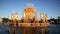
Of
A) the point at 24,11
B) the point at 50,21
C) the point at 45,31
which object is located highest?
the point at 24,11

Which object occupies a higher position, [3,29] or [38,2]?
[38,2]

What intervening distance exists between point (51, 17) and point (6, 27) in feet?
2.69

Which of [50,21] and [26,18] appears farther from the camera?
[26,18]

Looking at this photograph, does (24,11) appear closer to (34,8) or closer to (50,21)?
(34,8)

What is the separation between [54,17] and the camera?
2182 mm

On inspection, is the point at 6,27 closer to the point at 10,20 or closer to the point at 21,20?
the point at 10,20

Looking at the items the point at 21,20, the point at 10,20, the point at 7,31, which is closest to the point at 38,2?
the point at 21,20

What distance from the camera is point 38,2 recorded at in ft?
7.13

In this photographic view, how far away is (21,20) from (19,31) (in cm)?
20

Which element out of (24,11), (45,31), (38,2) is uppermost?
(38,2)

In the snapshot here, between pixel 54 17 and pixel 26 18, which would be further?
pixel 26 18

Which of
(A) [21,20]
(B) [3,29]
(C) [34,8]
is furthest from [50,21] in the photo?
(B) [3,29]

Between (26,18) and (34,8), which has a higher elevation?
(34,8)

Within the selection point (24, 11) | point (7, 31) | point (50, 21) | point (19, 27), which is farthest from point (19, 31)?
point (50, 21)
